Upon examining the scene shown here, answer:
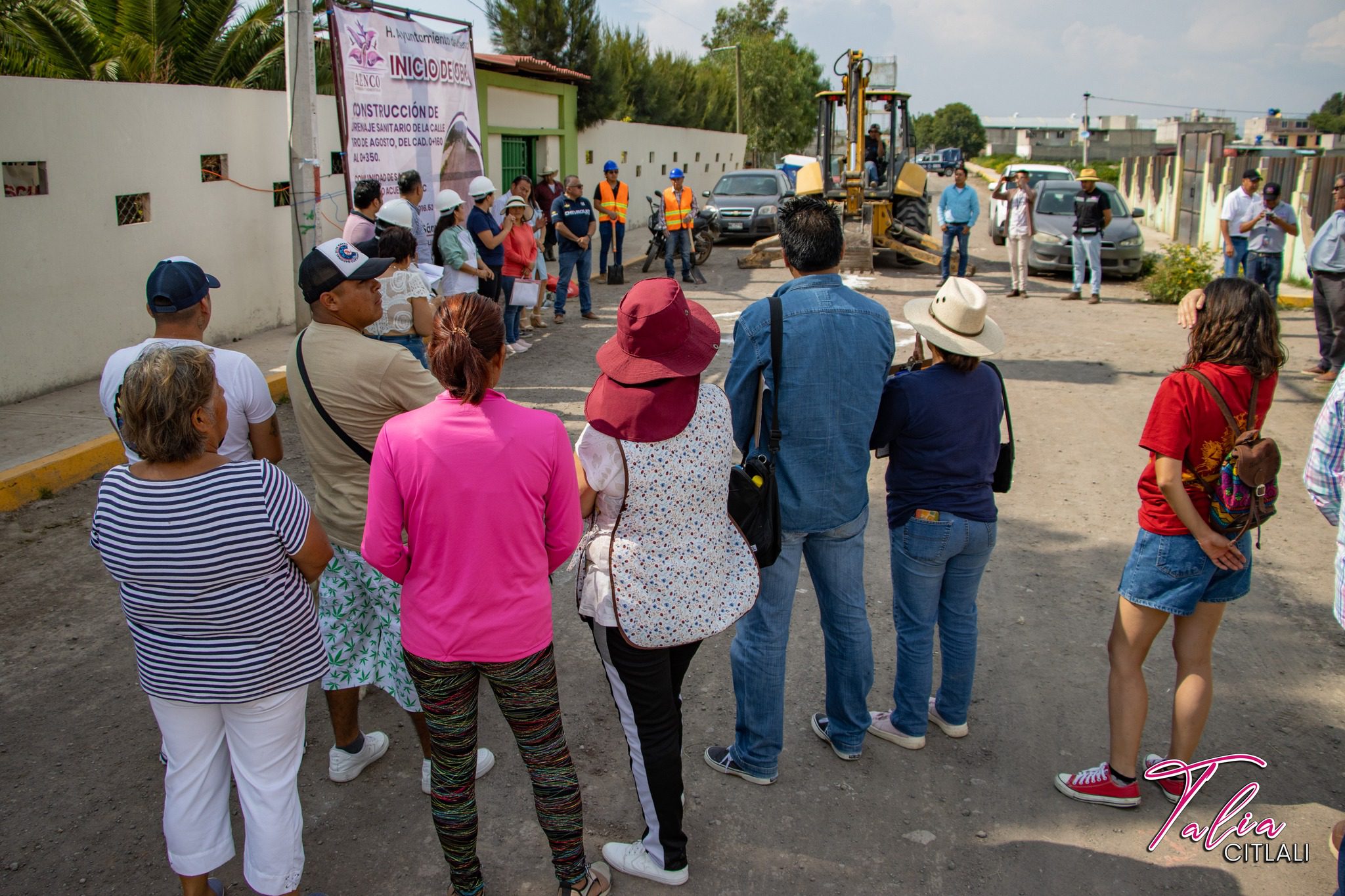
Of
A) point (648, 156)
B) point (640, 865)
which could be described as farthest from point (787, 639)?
point (648, 156)

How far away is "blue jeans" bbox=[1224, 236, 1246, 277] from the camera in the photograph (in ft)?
36.1

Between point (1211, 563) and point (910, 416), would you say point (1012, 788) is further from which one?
point (910, 416)

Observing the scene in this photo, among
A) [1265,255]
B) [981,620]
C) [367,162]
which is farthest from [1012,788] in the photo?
[1265,255]

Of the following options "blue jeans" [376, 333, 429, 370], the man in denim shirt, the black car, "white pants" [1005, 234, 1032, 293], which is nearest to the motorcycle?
the black car

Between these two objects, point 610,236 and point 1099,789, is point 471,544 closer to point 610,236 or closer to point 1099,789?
point 1099,789

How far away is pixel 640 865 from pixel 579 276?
32.1 feet

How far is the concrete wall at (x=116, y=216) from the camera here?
7.34 m

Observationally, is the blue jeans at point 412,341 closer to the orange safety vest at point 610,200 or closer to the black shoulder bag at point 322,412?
the black shoulder bag at point 322,412

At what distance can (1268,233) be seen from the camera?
34.0ft

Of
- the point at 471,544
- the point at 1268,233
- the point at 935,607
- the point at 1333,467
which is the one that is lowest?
the point at 935,607

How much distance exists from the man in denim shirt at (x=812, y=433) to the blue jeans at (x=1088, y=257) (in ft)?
36.7

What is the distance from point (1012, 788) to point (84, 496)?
18.2ft

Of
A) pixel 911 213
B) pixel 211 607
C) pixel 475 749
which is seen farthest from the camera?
pixel 911 213

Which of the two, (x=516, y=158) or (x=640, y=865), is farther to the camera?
(x=516, y=158)
